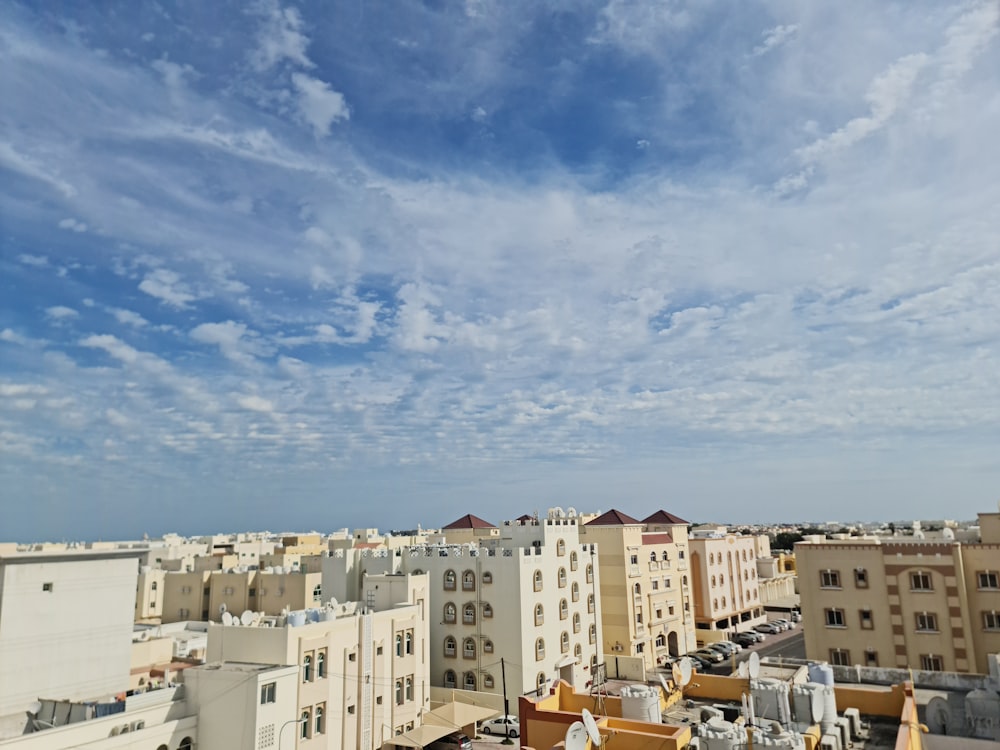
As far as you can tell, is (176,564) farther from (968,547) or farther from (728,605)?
(968,547)

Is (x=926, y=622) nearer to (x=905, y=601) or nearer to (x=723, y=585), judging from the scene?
(x=905, y=601)

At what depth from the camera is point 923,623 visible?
5234 cm

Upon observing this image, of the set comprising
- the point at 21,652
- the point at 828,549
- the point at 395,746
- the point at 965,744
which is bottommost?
the point at 395,746

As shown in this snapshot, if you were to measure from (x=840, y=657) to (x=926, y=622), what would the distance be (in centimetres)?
675

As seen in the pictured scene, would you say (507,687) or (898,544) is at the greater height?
(898,544)

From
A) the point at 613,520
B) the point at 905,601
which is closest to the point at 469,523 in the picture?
the point at 613,520

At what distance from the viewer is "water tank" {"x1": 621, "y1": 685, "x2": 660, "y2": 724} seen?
29.2m

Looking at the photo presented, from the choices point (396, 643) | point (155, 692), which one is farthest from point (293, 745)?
point (396, 643)

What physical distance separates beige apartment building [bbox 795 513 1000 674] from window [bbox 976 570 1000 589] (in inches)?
2.4

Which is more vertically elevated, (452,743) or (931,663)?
(931,663)

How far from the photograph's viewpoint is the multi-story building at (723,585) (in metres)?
90.0

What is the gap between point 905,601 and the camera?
5297cm

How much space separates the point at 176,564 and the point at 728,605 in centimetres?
7462

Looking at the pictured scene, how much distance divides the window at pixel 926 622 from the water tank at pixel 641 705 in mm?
33603
